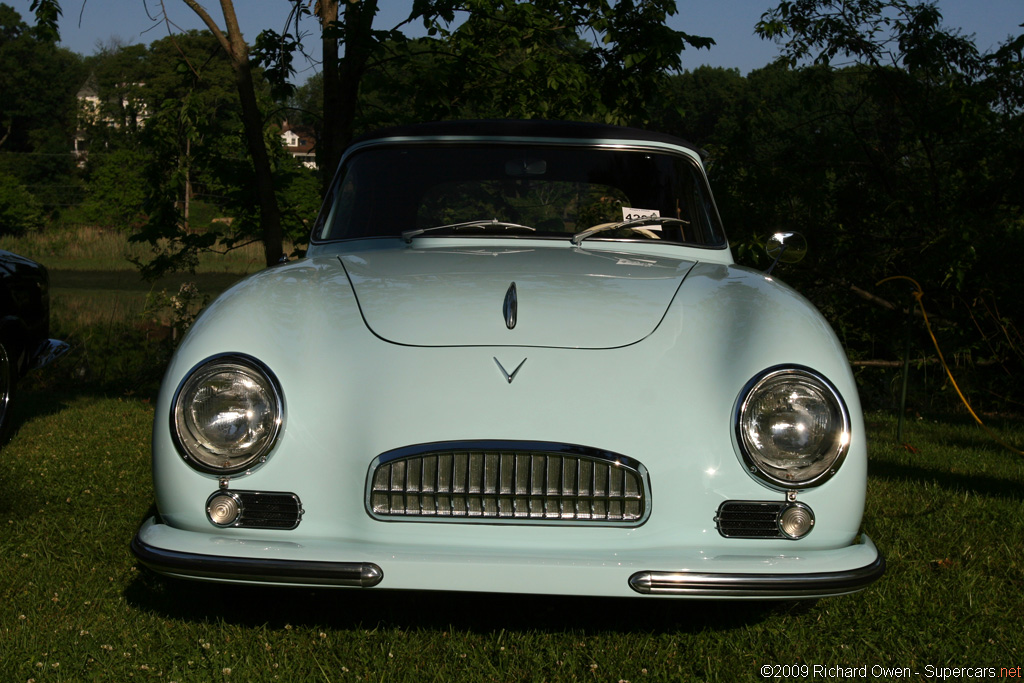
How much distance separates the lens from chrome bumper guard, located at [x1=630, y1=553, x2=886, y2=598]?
2.16m

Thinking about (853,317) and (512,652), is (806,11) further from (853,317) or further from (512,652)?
(512,652)

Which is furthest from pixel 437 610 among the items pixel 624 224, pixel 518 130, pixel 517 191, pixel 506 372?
pixel 518 130

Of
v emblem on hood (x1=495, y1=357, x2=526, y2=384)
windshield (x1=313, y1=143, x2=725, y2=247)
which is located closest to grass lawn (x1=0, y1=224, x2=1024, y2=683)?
v emblem on hood (x1=495, y1=357, x2=526, y2=384)

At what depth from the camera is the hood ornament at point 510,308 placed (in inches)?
97.0

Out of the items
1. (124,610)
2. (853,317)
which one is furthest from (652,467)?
(853,317)

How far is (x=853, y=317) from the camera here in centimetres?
1041

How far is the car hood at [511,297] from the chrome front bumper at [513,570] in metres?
0.57

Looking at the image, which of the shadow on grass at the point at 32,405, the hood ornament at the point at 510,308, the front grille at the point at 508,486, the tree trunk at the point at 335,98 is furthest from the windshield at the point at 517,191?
the tree trunk at the point at 335,98

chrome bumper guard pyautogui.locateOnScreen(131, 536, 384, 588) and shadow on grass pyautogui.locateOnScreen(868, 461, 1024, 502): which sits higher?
chrome bumper guard pyautogui.locateOnScreen(131, 536, 384, 588)

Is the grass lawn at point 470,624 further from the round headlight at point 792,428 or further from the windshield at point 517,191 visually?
the windshield at point 517,191

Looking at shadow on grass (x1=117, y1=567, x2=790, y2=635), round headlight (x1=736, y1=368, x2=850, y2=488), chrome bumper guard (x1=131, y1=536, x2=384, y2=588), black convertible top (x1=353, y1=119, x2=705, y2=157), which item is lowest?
shadow on grass (x1=117, y1=567, x2=790, y2=635)

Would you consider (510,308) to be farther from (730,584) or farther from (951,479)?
(951,479)

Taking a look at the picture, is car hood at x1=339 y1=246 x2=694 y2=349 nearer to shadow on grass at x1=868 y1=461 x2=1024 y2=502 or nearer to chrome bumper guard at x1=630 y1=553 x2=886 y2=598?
chrome bumper guard at x1=630 y1=553 x2=886 y2=598

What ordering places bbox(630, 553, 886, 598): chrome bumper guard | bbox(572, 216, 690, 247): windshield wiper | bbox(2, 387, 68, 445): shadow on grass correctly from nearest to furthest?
bbox(630, 553, 886, 598): chrome bumper guard → bbox(572, 216, 690, 247): windshield wiper → bbox(2, 387, 68, 445): shadow on grass
